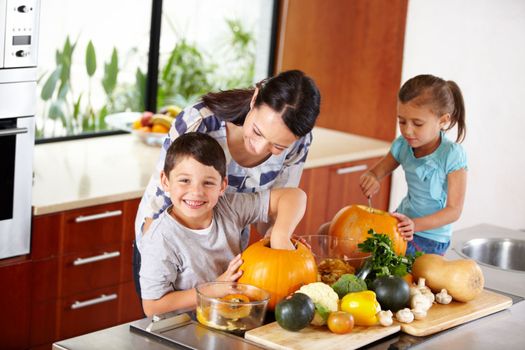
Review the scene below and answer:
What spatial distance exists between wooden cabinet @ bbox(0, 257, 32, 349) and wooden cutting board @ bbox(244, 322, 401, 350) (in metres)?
1.46

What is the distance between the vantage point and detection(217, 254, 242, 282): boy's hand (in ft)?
6.68

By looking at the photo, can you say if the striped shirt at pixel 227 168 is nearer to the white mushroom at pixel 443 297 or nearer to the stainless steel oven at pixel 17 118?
the white mushroom at pixel 443 297

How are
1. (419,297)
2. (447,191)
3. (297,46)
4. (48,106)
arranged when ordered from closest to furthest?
1. (419,297)
2. (447,191)
3. (48,106)
4. (297,46)

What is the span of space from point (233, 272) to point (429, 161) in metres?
1.00

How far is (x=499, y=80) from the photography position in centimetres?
418

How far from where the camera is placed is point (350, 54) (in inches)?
184

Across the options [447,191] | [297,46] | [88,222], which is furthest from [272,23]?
[447,191]

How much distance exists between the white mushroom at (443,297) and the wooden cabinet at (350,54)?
250 cm

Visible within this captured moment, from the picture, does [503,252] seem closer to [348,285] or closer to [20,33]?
[348,285]

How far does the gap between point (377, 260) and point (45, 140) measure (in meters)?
2.27

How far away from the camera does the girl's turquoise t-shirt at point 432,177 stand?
9.19ft

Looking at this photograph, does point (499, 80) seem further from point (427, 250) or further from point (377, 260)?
point (377, 260)

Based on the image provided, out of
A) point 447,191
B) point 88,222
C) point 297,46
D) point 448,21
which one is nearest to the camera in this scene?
point 447,191

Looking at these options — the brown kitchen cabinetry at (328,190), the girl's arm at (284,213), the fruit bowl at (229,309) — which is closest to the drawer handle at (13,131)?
the girl's arm at (284,213)
